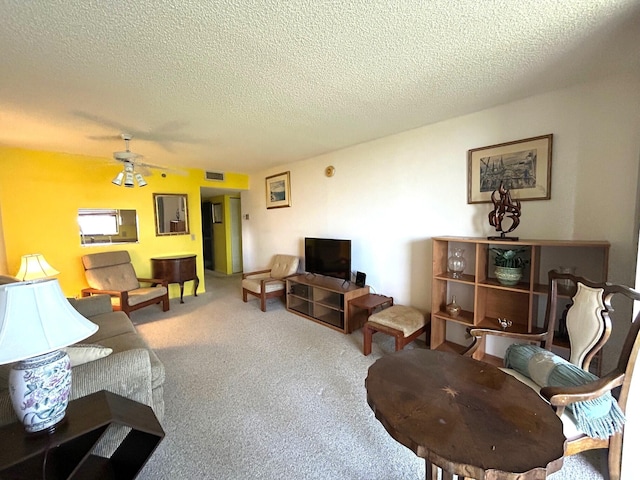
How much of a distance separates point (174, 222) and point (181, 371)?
313cm

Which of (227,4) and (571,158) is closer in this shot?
(227,4)

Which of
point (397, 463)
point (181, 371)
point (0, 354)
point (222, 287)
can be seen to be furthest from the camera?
point (222, 287)

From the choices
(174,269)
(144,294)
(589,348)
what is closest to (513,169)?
(589,348)

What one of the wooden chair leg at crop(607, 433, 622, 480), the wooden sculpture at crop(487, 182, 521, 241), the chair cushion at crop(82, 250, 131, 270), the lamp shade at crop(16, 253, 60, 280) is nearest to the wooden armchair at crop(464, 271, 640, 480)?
the wooden chair leg at crop(607, 433, 622, 480)

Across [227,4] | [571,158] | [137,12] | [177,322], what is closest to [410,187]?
[571,158]

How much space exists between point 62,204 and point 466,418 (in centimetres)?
517

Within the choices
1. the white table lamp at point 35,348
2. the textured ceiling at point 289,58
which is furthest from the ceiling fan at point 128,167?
the white table lamp at point 35,348

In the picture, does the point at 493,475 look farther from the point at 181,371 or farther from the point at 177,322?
the point at 177,322

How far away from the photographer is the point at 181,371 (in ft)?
8.16

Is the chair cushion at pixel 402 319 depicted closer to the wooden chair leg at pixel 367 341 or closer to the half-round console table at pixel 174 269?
the wooden chair leg at pixel 367 341

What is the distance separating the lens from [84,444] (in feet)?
3.88

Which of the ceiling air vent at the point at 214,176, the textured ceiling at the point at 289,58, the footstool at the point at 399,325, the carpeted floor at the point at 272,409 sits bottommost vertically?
the carpeted floor at the point at 272,409

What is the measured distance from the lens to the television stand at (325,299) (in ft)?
10.9

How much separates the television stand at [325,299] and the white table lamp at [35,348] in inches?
99.6
